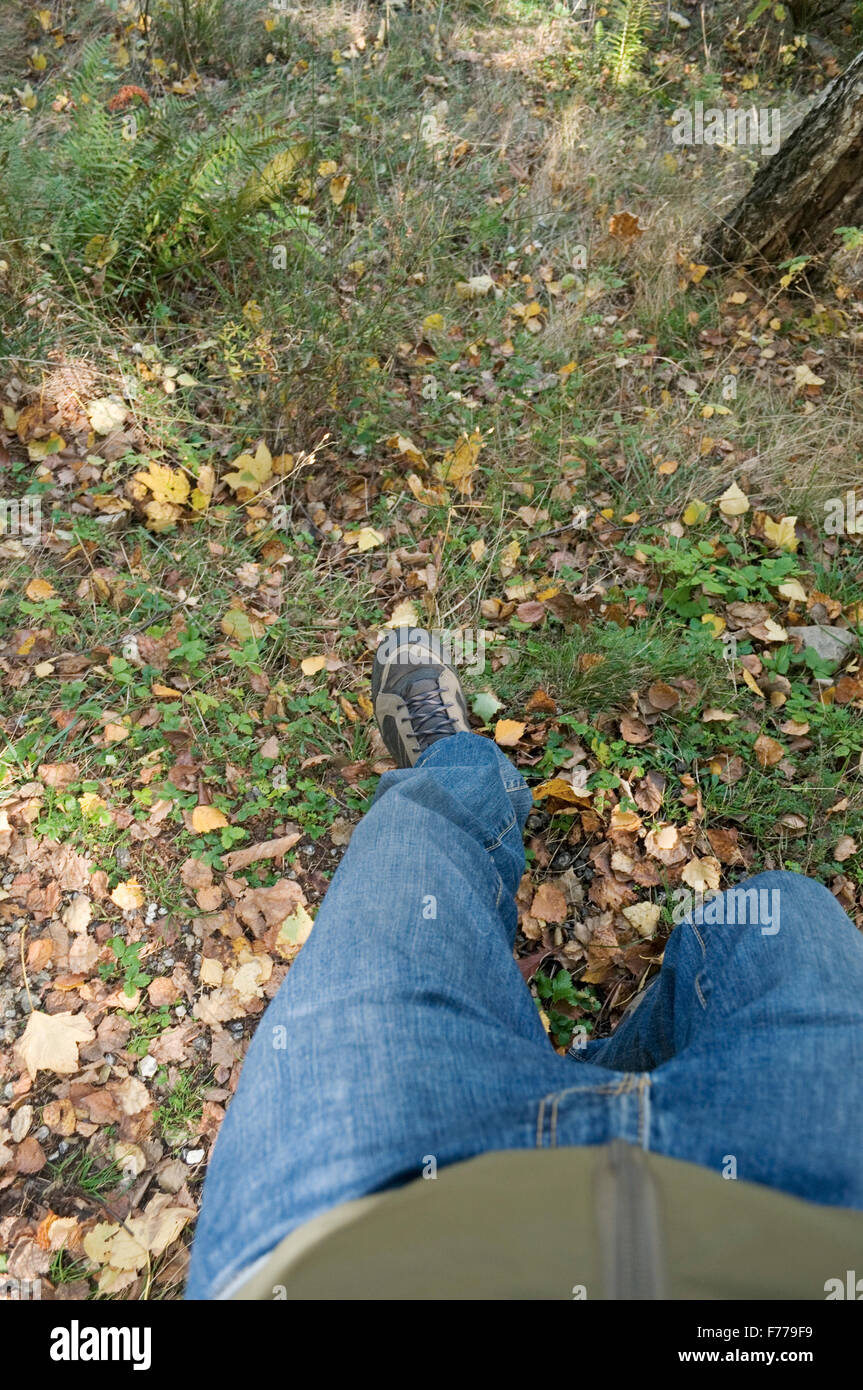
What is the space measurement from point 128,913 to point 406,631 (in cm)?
108

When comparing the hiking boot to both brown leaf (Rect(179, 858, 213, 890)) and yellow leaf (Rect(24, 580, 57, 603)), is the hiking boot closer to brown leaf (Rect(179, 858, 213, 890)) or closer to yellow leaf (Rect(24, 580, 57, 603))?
brown leaf (Rect(179, 858, 213, 890))

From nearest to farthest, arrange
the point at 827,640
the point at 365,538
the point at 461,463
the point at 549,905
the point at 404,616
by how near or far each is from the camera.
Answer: the point at 549,905 < the point at 827,640 < the point at 404,616 < the point at 365,538 < the point at 461,463

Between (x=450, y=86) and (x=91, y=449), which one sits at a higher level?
(x=450, y=86)

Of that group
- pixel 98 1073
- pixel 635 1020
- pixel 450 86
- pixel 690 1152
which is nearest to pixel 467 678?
pixel 635 1020

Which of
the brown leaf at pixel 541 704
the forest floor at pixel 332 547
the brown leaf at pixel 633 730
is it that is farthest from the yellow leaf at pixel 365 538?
the brown leaf at pixel 633 730

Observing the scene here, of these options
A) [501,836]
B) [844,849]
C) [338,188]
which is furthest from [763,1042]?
[338,188]

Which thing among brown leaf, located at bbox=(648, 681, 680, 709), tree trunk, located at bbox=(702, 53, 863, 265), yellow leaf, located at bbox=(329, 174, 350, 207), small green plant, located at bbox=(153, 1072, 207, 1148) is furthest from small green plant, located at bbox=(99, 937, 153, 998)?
tree trunk, located at bbox=(702, 53, 863, 265)

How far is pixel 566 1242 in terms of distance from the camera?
3.04ft

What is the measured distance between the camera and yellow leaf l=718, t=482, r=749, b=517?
8.36 ft

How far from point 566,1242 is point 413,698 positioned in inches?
54.3

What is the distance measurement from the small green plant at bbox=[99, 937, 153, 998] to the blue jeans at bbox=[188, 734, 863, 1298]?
71cm

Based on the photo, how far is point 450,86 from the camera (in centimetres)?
397

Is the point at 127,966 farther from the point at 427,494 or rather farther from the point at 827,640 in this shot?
the point at 827,640

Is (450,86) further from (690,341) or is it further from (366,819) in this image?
(366,819)
